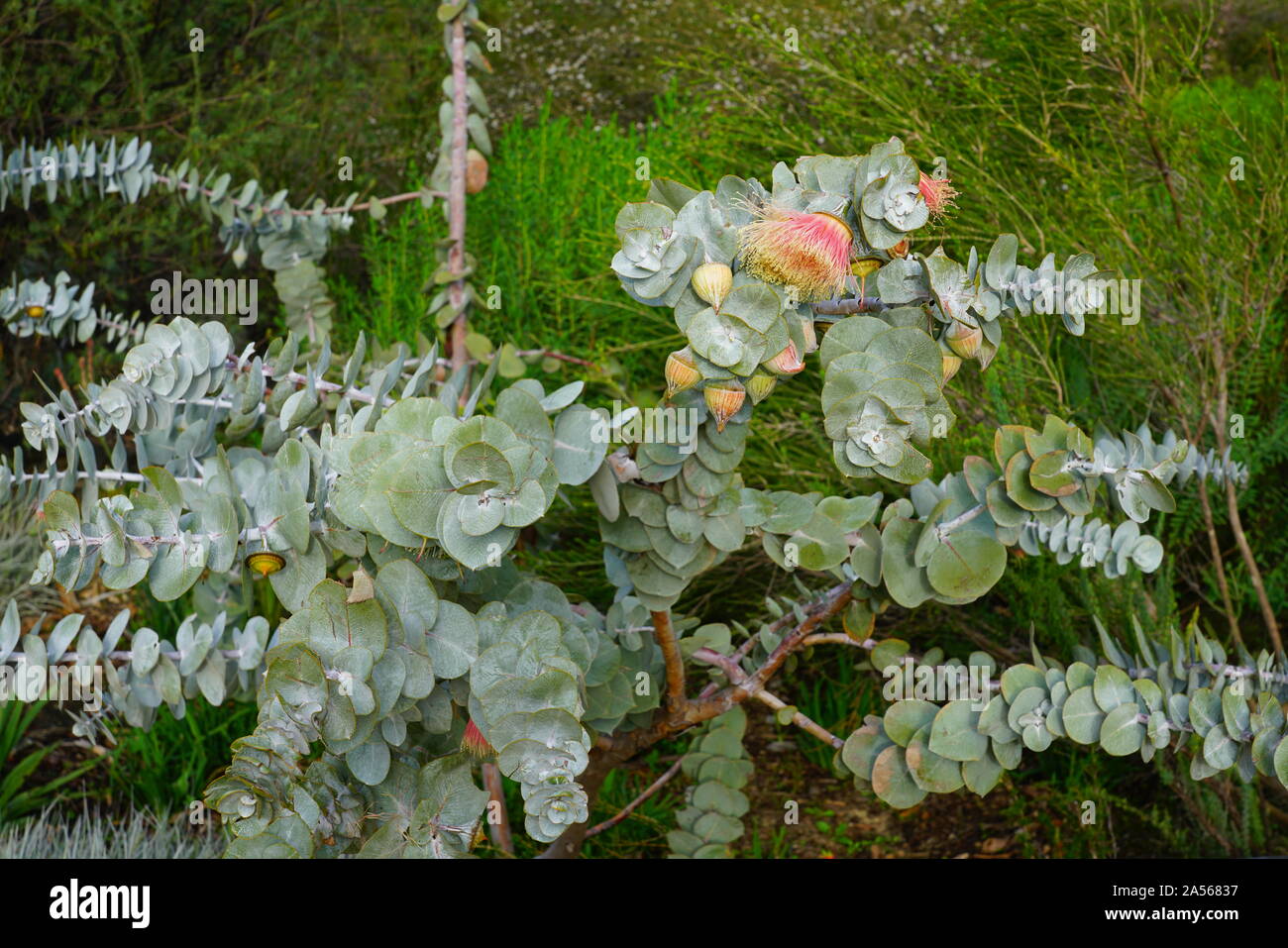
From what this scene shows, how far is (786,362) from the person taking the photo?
28.5 inches

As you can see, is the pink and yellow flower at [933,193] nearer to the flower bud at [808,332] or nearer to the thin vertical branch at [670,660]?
the flower bud at [808,332]

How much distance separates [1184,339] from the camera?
1492mm

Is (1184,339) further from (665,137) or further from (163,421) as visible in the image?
(163,421)

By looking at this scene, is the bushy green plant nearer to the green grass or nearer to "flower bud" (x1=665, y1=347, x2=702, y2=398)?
"flower bud" (x1=665, y1=347, x2=702, y2=398)

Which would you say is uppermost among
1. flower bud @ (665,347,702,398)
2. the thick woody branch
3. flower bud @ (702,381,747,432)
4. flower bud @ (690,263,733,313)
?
flower bud @ (690,263,733,313)

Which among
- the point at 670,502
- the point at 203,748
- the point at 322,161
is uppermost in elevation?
the point at 322,161

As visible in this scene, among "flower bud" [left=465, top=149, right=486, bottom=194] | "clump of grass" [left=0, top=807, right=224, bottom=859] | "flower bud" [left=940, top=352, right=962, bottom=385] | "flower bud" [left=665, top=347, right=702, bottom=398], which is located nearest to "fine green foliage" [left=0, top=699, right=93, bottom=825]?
"clump of grass" [left=0, top=807, right=224, bottom=859]

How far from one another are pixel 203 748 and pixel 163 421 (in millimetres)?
899

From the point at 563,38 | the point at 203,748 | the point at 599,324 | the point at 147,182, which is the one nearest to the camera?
the point at 147,182

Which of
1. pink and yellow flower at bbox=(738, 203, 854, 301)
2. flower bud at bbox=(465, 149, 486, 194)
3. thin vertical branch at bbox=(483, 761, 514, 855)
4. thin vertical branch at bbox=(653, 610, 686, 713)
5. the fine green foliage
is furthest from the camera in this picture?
Answer: the fine green foliage

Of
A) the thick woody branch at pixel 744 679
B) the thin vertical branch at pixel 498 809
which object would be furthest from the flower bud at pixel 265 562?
the thin vertical branch at pixel 498 809

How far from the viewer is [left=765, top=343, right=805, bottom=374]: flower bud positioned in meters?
0.72

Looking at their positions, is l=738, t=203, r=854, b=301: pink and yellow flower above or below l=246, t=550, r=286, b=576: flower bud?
above
